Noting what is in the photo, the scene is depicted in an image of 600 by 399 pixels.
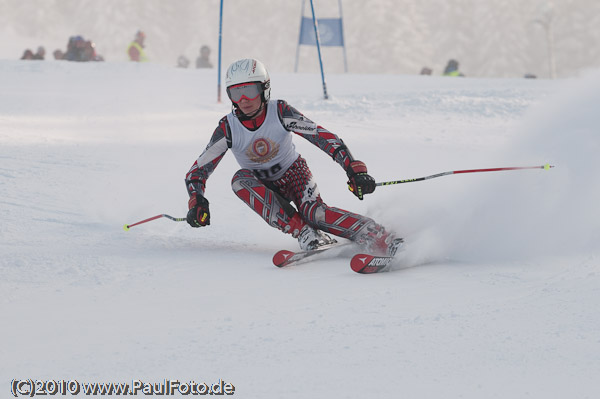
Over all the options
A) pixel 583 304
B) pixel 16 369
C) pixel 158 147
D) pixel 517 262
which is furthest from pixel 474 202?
pixel 158 147

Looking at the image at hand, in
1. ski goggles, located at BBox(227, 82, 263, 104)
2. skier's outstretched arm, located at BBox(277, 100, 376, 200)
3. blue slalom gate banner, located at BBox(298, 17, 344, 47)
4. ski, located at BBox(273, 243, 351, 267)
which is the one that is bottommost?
ski, located at BBox(273, 243, 351, 267)

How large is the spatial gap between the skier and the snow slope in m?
0.26

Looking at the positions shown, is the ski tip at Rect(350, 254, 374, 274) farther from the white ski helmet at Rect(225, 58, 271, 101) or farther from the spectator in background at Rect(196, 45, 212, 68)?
the spectator in background at Rect(196, 45, 212, 68)

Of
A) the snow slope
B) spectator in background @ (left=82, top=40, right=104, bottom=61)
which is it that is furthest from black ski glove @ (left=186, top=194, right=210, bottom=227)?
spectator in background @ (left=82, top=40, right=104, bottom=61)

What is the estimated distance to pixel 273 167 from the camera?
4340mm

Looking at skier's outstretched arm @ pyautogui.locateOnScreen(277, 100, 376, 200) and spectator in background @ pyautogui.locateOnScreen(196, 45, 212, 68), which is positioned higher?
skier's outstretched arm @ pyautogui.locateOnScreen(277, 100, 376, 200)

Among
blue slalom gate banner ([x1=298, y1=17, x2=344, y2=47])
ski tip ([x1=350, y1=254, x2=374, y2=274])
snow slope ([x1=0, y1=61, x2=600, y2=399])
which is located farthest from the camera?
blue slalom gate banner ([x1=298, y1=17, x2=344, y2=47])

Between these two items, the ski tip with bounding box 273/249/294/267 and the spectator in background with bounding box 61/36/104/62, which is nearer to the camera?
the ski tip with bounding box 273/249/294/267

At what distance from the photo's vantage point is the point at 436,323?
2639 millimetres

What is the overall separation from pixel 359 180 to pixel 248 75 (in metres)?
0.91

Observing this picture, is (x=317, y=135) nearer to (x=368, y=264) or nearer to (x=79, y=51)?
(x=368, y=264)

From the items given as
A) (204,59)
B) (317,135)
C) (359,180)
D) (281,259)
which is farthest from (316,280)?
(204,59)

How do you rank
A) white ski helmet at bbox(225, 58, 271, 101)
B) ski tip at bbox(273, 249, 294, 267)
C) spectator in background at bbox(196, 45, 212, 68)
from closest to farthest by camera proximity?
ski tip at bbox(273, 249, 294, 267) → white ski helmet at bbox(225, 58, 271, 101) → spectator in background at bbox(196, 45, 212, 68)

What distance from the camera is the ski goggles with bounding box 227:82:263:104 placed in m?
4.06
